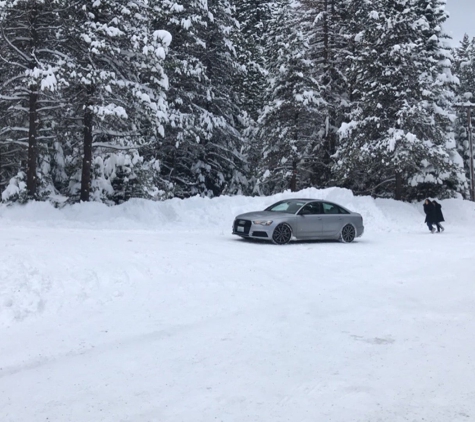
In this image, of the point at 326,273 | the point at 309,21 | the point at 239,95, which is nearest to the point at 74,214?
the point at 326,273

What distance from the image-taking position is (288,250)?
13.9 meters

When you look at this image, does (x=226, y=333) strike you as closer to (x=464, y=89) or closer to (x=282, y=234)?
(x=282, y=234)

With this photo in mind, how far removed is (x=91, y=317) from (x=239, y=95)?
99.9 ft

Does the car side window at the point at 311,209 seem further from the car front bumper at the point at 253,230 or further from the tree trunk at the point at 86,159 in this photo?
the tree trunk at the point at 86,159

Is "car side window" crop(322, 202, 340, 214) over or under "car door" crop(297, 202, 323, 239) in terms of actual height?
over

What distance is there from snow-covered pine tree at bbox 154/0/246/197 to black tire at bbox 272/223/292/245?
10945 mm

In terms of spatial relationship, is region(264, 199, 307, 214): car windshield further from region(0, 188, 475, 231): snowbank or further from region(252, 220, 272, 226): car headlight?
region(0, 188, 475, 231): snowbank

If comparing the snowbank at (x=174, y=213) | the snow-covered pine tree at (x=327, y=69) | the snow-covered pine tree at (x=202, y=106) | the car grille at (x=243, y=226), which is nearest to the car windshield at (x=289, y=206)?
the car grille at (x=243, y=226)

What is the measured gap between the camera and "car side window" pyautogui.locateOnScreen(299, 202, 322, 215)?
15828 mm

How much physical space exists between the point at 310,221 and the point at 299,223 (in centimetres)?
51

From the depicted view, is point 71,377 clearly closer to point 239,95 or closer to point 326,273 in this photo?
point 326,273

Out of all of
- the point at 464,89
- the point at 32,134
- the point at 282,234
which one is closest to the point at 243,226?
the point at 282,234

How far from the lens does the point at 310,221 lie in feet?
51.9

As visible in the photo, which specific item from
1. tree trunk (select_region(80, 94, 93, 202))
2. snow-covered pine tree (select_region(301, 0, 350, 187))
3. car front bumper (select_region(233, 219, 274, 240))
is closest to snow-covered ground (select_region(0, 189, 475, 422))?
car front bumper (select_region(233, 219, 274, 240))
